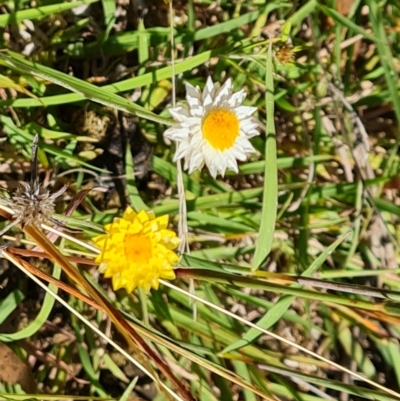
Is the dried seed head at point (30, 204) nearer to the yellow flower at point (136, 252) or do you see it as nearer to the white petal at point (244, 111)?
the yellow flower at point (136, 252)

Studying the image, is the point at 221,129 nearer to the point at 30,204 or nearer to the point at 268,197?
the point at 268,197

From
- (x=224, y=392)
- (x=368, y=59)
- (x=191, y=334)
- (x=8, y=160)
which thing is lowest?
(x=224, y=392)

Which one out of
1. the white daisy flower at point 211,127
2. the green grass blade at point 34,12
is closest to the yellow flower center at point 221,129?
the white daisy flower at point 211,127

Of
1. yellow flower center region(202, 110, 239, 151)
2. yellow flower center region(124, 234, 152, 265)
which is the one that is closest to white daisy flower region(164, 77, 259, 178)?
yellow flower center region(202, 110, 239, 151)

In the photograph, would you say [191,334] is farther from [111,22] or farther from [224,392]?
[111,22]

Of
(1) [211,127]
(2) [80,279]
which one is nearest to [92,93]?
(1) [211,127]

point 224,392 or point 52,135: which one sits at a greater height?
point 52,135

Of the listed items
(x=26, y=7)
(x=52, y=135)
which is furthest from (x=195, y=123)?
(x=26, y=7)

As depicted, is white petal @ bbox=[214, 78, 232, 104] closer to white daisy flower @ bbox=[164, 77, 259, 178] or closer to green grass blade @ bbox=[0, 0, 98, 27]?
white daisy flower @ bbox=[164, 77, 259, 178]
